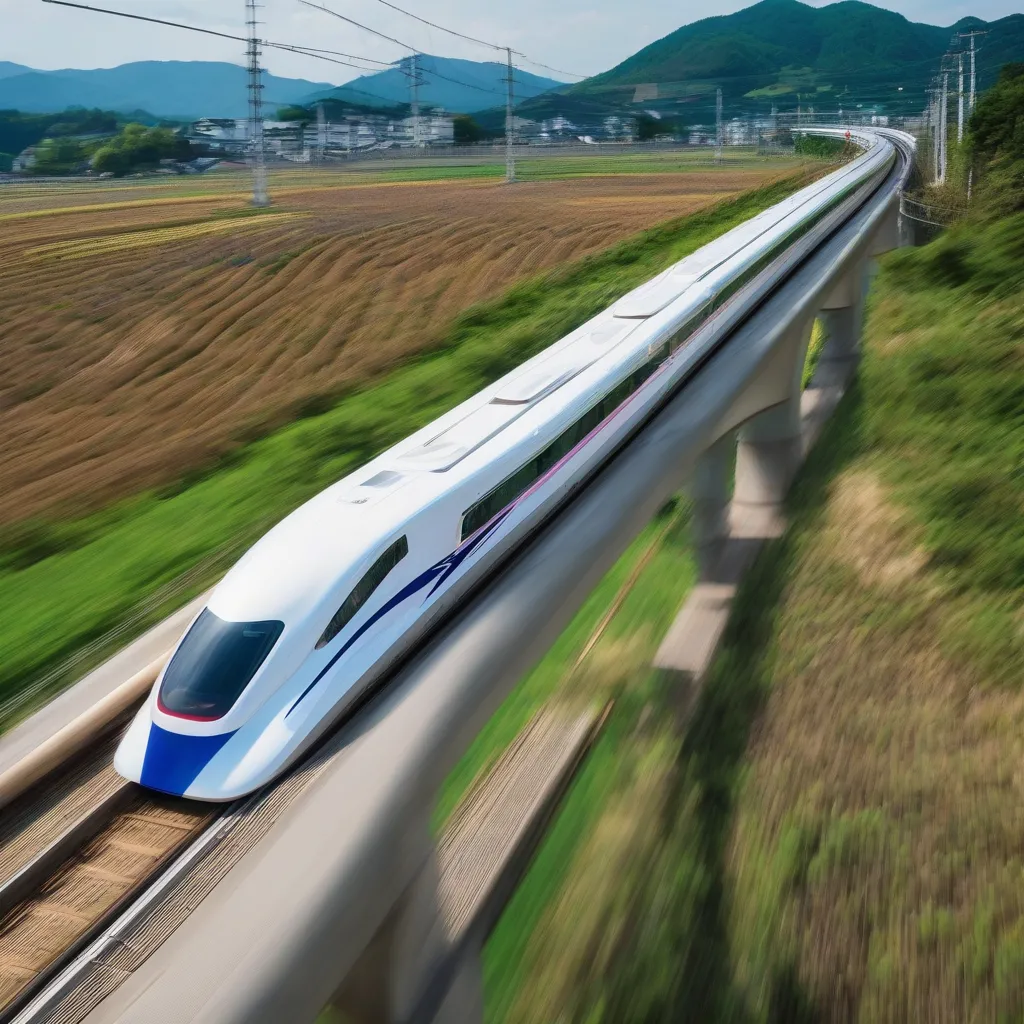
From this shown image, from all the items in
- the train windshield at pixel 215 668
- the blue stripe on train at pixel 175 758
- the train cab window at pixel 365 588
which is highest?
the train cab window at pixel 365 588

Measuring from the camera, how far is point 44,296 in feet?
62.5

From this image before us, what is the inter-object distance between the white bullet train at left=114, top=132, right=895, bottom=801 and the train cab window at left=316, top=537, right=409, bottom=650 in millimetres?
11

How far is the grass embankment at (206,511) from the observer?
11.4 meters

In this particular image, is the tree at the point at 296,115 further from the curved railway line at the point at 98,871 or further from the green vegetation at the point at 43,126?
the curved railway line at the point at 98,871

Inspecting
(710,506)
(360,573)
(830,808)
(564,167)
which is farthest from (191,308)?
(564,167)

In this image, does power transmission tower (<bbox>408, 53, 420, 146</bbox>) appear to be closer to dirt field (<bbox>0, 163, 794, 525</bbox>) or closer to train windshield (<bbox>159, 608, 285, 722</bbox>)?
dirt field (<bbox>0, 163, 794, 525</bbox>)

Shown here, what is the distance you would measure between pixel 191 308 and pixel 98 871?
17.2 m

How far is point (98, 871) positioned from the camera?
686 cm

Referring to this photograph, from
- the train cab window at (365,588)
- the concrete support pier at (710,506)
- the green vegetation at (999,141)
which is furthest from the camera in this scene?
the green vegetation at (999,141)

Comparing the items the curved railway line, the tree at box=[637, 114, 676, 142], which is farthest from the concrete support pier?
the tree at box=[637, 114, 676, 142]

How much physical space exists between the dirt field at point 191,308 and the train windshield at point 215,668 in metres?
8.34

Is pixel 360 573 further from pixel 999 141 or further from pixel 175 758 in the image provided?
pixel 999 141

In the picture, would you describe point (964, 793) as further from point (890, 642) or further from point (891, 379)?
point (891, 379)

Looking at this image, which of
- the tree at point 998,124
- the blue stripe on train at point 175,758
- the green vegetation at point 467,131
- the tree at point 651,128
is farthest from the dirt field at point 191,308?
the tree at point 651,128
